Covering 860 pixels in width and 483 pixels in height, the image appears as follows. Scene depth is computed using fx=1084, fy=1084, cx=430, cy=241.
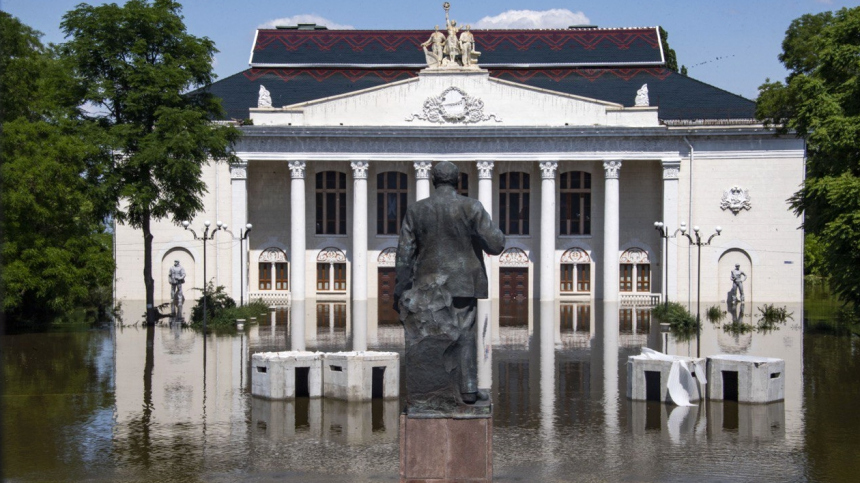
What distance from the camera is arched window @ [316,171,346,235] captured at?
2234 inches

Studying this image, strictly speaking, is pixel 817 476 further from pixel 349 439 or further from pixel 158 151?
pixel 158 151

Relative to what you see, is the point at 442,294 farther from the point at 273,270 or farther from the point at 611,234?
the point at 273,270

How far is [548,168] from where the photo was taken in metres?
53.7

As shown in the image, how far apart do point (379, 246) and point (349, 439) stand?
39.0 m

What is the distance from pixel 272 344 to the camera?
31875mm

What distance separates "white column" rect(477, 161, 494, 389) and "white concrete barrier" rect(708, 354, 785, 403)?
4.82m

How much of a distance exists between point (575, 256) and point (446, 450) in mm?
44781

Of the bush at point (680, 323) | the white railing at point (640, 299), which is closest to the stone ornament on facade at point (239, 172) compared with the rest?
the white railing at point (640, 299)

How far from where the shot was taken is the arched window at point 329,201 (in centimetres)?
5675

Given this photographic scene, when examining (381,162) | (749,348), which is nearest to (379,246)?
(381,162)

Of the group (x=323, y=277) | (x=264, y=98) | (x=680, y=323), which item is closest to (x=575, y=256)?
(x=323, y=277)

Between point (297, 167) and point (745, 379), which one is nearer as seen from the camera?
point (745, 379)

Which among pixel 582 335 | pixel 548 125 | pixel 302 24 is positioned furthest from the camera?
pixel 302 24

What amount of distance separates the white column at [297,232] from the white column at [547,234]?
11992 mm
